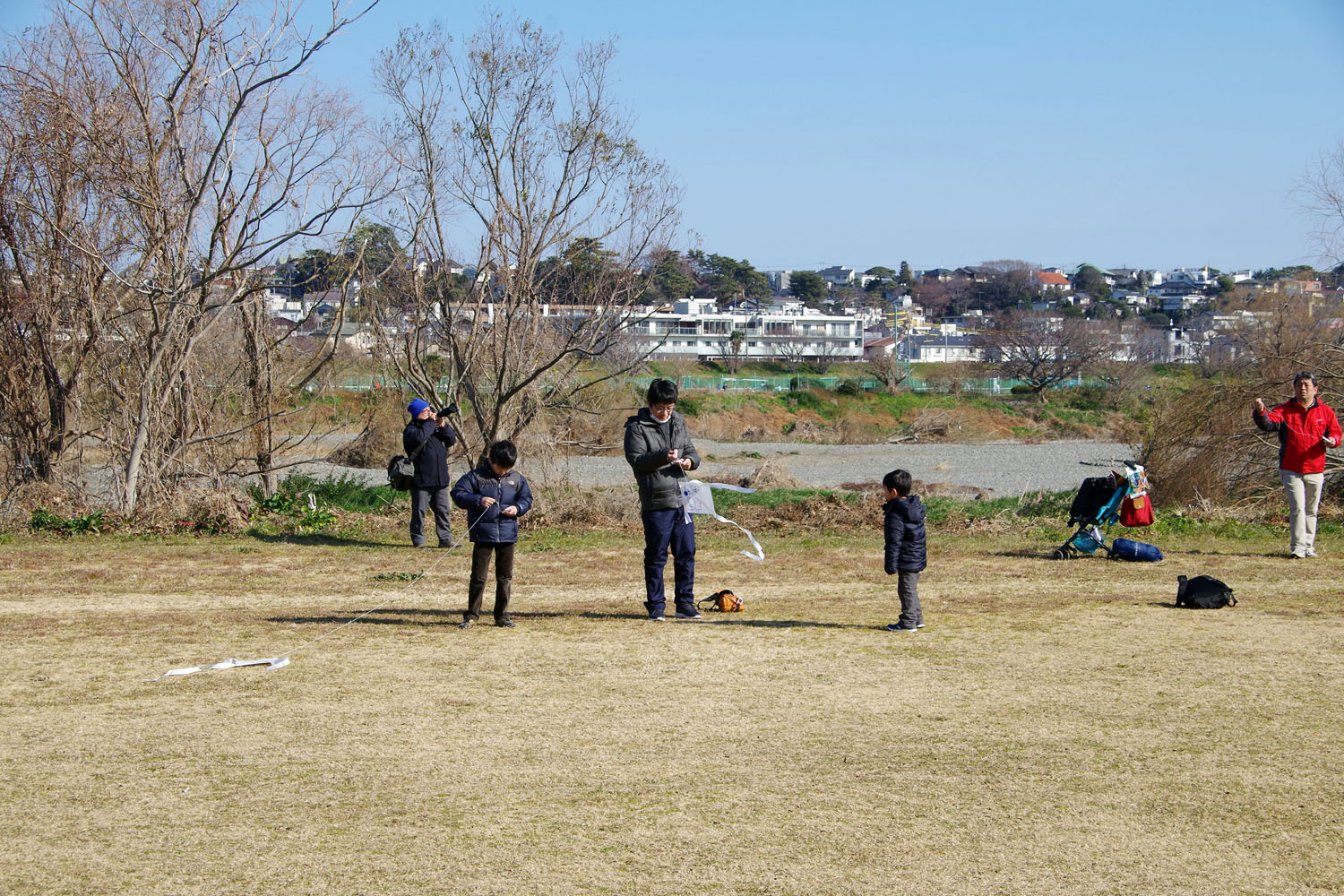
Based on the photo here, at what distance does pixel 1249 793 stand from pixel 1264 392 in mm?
12817

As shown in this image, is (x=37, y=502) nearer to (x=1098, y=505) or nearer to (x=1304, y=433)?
(x=1098, y=505)

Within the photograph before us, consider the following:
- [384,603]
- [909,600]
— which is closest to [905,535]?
[909,600]

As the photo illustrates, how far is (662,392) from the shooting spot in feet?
28.0

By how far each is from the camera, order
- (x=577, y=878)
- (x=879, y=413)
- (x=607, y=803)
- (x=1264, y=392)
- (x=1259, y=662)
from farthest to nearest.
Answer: (x=879, y=413)
(x=1264, y=392)
(x=1259, y=662)
(x=607, y=803)
(x=577, y=878)

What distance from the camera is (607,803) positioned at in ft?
16.0

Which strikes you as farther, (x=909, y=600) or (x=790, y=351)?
(x=790, y=351)

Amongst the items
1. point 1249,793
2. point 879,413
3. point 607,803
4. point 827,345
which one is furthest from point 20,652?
point 827,345

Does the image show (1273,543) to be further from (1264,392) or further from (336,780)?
(336,780)

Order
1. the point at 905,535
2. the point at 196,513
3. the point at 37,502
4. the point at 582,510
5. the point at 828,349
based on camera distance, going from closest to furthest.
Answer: the point at 905,535 < the point at 196,513 < the point at 37,502 < the point at 582,510 < the point at 828,349

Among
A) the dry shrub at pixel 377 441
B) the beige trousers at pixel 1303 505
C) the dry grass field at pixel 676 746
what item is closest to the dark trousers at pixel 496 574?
the dry grass field at pixel 676 746

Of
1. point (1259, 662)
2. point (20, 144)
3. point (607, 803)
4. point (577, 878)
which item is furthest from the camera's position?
point (20, 144)

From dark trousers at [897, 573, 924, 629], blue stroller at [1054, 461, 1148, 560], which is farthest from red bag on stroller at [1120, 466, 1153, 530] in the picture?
dark trousers at [897, 573, 924, 629]

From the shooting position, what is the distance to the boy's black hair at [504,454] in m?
8.16

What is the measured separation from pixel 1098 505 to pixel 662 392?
5.77 meters
